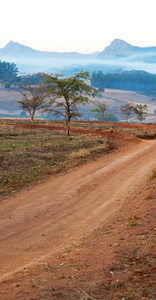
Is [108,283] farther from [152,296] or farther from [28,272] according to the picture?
[28,272]

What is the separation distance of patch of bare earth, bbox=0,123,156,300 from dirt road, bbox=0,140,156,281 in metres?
0.02

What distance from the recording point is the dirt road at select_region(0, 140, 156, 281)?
27.2 feet

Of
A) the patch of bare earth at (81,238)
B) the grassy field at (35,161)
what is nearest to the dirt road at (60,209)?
the patch of bare earth at (81,238)

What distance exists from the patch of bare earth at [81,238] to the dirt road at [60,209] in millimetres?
21

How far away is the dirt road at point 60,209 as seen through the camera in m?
8.29

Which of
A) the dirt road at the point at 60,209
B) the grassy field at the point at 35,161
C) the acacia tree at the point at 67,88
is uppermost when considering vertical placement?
the acacia tree at the point at 67,88

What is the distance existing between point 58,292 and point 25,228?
17.7 feet

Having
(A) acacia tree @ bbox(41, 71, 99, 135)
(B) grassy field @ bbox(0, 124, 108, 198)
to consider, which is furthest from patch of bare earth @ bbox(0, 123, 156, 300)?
(A) acacia tree @ bbox(41, 71, 99, 135)

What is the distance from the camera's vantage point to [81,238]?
8.45m

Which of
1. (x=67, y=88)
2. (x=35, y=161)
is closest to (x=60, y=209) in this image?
(x=35, y=161)

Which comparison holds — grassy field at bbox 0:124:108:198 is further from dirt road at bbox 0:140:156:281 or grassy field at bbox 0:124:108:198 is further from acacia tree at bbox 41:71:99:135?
acacia tree at bbox 41:71:99:135

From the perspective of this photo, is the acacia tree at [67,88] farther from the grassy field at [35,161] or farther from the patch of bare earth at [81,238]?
the patch of bare earth at [81,238]

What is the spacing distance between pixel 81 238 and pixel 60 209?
11.5 feet

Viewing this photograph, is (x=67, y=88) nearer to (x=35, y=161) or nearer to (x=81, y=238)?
(x=35, y=161)
